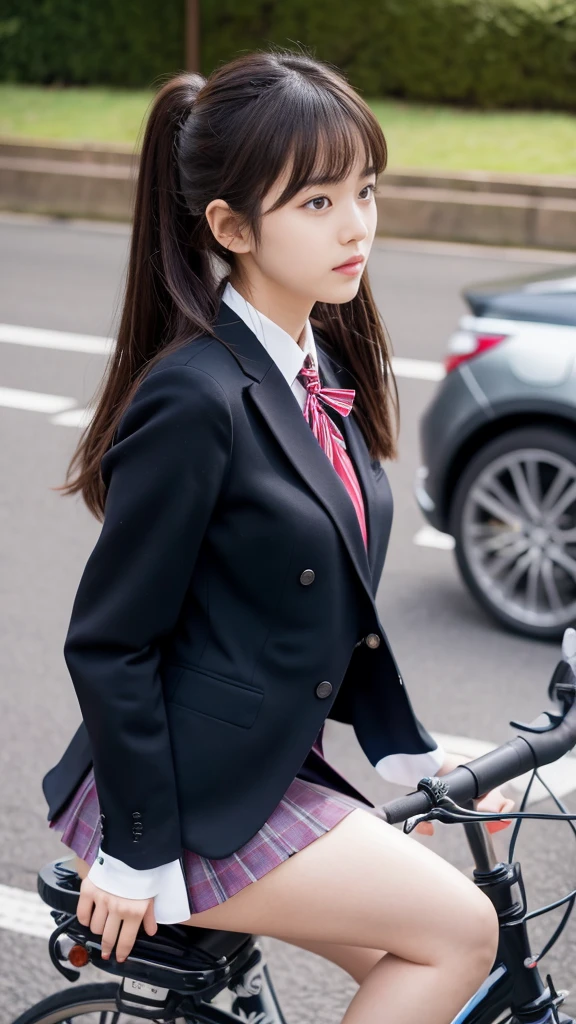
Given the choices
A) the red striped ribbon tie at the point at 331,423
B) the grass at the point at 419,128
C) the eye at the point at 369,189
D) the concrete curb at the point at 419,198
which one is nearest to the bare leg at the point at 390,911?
the red striped ribbon tie at the point at 331,423

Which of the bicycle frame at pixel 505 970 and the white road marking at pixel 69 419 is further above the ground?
the bicycle frame at pixel 505 970

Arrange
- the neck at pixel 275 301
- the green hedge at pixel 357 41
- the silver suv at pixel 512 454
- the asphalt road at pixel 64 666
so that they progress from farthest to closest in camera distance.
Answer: the green hedge at pixel 357 41, the silver suv at pixel 512 454, the asphalt road at pixel 64 666, the neck at pixel 275 301

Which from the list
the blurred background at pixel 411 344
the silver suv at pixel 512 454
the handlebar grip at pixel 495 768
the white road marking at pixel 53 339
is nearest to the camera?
the handlebar grip at pixel 495 768

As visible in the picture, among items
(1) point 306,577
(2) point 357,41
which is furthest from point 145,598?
(2) point 357,41

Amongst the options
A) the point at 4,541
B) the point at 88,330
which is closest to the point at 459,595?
the point at 4,541

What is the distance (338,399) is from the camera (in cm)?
213

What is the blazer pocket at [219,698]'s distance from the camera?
1.88 m

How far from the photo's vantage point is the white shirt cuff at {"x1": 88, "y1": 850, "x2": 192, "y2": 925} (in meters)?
1.86

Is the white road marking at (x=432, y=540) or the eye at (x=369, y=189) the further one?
the white road marking at (x=432, y=540)

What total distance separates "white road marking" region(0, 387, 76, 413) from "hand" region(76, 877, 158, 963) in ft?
21.2

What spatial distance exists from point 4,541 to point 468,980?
4633mm

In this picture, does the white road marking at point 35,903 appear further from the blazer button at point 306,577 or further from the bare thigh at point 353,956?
the blazer button at point 306,577

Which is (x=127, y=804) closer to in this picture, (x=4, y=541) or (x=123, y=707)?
(x=123, y=707)

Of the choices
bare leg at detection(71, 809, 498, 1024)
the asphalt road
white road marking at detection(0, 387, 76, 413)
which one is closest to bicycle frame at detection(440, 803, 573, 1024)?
bare leg at detection(71, 809, 498, 1024)
